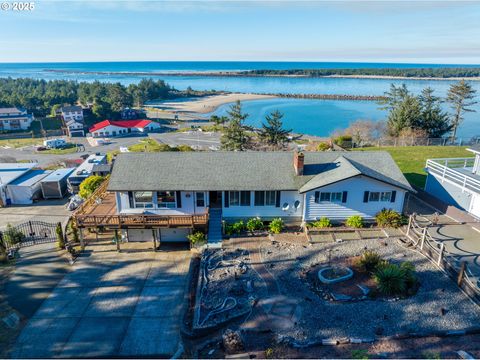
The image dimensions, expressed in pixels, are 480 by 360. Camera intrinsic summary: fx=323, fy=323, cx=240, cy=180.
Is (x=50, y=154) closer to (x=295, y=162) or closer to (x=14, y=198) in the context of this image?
(x=14, y=198)

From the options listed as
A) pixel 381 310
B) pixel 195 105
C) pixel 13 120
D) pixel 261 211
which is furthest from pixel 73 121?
pixel 381 310

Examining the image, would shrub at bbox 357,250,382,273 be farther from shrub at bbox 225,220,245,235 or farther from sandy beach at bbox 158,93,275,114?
sandy beach at bbox 158,93,275,114

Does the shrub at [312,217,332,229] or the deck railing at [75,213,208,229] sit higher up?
the deck railing at [75,213,208,229]

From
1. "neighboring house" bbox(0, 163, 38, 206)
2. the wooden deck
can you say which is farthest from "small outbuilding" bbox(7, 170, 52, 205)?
the wooden deck

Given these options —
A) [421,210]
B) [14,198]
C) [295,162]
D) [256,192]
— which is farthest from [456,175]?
[14,198]

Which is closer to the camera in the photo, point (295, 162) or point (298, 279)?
point (298, 279)

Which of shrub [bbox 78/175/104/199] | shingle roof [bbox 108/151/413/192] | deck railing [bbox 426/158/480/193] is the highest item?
shingle roof [bbox 108/151/413/192]

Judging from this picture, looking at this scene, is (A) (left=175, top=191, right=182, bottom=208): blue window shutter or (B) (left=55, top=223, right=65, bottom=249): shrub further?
(A) (left=175, top=191, right=182, bottom=208): blue window shutter

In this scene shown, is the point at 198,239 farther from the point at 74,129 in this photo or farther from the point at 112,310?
the point at 74,129
